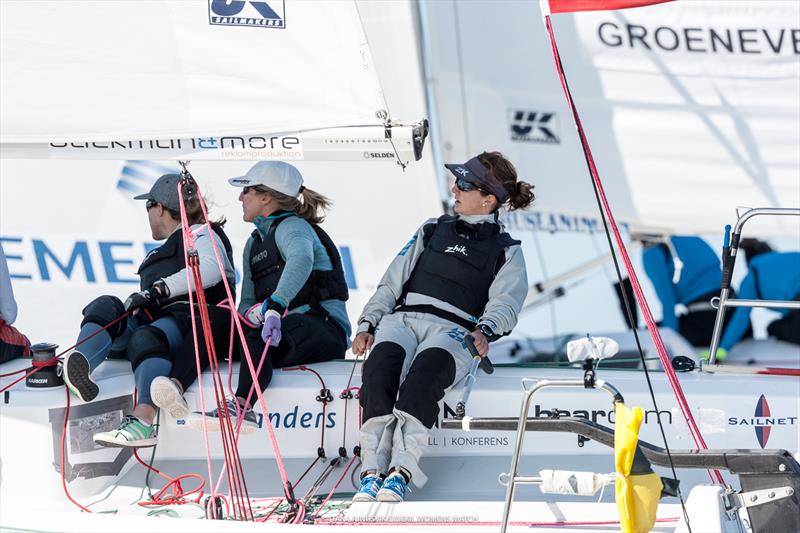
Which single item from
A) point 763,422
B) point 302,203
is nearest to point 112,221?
point 302,203

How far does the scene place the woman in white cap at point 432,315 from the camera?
10.5ft

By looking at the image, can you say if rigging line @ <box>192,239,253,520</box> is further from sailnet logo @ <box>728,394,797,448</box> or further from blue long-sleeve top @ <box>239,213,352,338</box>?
sailnet logo @ <box>728,394,797,448</box>

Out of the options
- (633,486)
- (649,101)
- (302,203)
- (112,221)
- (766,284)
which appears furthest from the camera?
(112,221)

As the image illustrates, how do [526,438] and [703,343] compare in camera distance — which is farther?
[703,343]

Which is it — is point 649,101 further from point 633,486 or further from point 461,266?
point 633,486

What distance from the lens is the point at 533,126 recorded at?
17.9ft

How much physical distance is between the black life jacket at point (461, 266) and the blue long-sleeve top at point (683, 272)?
2653mm

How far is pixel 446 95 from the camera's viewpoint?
18.7 ft

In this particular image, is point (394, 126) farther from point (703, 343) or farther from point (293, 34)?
point (703, 343)

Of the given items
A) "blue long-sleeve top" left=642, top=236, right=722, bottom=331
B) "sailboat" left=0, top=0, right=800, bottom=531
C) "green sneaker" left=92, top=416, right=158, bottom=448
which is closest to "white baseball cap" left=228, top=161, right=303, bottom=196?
"sailboat" left=0, top=0, right=800, bottom=531

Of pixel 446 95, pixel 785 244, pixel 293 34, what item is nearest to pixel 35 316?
pixel 446 95

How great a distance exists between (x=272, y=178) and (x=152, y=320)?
573 mm

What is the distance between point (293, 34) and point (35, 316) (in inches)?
118

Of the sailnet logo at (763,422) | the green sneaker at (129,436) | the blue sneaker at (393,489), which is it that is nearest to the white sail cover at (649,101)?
the sailnet logo at (763,422)
